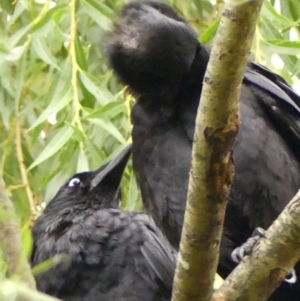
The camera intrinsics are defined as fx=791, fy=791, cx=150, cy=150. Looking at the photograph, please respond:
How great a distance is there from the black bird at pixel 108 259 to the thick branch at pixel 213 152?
0.61 meters

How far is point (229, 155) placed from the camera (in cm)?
103

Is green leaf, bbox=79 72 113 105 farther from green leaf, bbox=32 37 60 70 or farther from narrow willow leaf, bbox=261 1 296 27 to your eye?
narrow willow leaf, bbox=261 1 296 27

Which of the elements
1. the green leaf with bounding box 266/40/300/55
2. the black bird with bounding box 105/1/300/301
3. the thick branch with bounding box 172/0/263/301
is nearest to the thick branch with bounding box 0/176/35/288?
the thick branch with bounding box 172/0/263/301

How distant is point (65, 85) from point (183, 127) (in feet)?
1.49

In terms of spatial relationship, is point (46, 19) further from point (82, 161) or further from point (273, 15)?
point (273, 15)

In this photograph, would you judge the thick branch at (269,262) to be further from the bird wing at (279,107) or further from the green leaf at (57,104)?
the green leaf at (57,104)

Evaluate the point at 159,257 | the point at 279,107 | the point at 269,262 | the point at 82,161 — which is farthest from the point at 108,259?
the point at 269,262

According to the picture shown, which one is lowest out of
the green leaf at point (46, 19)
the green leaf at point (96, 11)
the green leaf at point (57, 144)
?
the green leaf at point (57, 144)

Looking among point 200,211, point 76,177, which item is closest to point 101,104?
point 76,177

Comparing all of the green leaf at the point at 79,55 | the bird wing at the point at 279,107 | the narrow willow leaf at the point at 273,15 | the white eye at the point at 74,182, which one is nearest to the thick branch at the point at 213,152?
the bird wing at the point at 279,107

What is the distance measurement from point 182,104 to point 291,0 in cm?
60

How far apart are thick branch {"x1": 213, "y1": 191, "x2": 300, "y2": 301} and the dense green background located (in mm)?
553

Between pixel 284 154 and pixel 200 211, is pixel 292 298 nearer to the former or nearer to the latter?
pixel 284 154

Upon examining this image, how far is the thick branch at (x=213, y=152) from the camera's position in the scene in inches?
36.2
